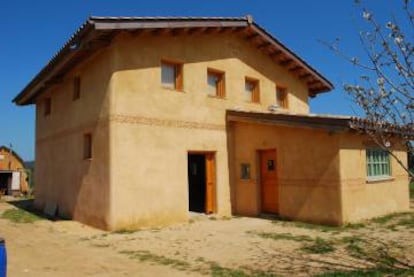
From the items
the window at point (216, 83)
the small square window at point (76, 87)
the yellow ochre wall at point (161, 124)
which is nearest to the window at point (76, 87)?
the small square window at point (76, 87)

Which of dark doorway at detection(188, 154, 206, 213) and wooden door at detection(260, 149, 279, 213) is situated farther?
dark doorway at detection(188, 154, 206, 213)

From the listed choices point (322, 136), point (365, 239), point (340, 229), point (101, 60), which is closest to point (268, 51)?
point (322, 136)

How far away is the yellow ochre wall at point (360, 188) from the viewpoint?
12.1m

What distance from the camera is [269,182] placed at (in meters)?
14.4

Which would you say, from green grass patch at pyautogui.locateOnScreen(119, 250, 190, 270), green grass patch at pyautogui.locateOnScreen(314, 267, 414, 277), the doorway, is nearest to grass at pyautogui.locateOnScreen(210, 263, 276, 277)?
green grass patch at pyautogui.locateOnScreen(119, 250, 190, 270)

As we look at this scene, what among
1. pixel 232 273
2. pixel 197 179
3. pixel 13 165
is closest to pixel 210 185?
pixel 197 179

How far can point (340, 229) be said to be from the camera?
447 inches

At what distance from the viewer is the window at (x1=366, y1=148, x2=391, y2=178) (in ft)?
44.4

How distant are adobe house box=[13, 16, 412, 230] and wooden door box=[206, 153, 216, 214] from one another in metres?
0.04

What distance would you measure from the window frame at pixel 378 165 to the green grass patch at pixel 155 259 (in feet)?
25.4

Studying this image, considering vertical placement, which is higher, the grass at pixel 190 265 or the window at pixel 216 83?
the window at pixel 216 83

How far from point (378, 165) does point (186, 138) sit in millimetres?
6532

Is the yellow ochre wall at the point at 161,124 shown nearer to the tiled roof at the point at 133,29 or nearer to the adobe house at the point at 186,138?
the adobe house at the point at 186,138

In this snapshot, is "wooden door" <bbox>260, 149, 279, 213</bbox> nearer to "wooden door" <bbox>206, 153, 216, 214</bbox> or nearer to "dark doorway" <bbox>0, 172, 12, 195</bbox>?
"wooden door" <bbox>206, 153, 216, 214</bbox>
